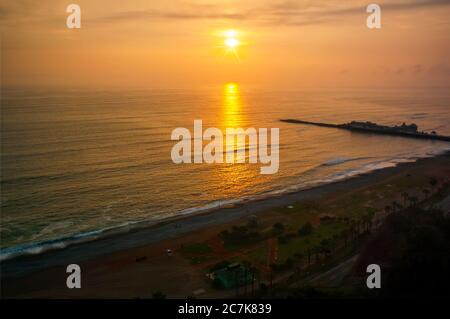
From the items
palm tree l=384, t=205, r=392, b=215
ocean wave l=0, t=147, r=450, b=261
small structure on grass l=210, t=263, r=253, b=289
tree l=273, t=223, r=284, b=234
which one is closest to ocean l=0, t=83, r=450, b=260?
ocean wave l=0, t=147, r=450, b=261

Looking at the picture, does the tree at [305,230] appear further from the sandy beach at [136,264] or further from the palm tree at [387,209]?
the palm tree at [387,209]

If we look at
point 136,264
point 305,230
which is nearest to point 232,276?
point 136,264

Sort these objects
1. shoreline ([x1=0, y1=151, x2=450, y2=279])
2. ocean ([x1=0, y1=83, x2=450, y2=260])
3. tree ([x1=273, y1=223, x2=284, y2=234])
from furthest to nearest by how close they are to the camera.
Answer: ocean ([x1=0, y1=83, x2=450, y2=260]), tree ([x1=273, y1=223, x2=284, y2=234]), shoreline ([x1=0, y1=151, x2=450, y2=279])

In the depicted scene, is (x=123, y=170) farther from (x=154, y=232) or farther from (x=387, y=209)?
(x=387, y=209)

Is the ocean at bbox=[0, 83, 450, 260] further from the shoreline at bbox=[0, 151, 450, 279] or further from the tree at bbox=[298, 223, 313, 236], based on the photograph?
the tree at bbox=[298, 223, 313, 236]

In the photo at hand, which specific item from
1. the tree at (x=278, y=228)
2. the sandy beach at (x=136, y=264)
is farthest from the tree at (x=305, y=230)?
the sandy beach at (x=136, y=264)

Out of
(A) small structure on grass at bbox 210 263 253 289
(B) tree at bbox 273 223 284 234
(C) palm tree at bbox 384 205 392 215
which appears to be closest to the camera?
(A) small structure on grass at bbox 210 263 253 289
